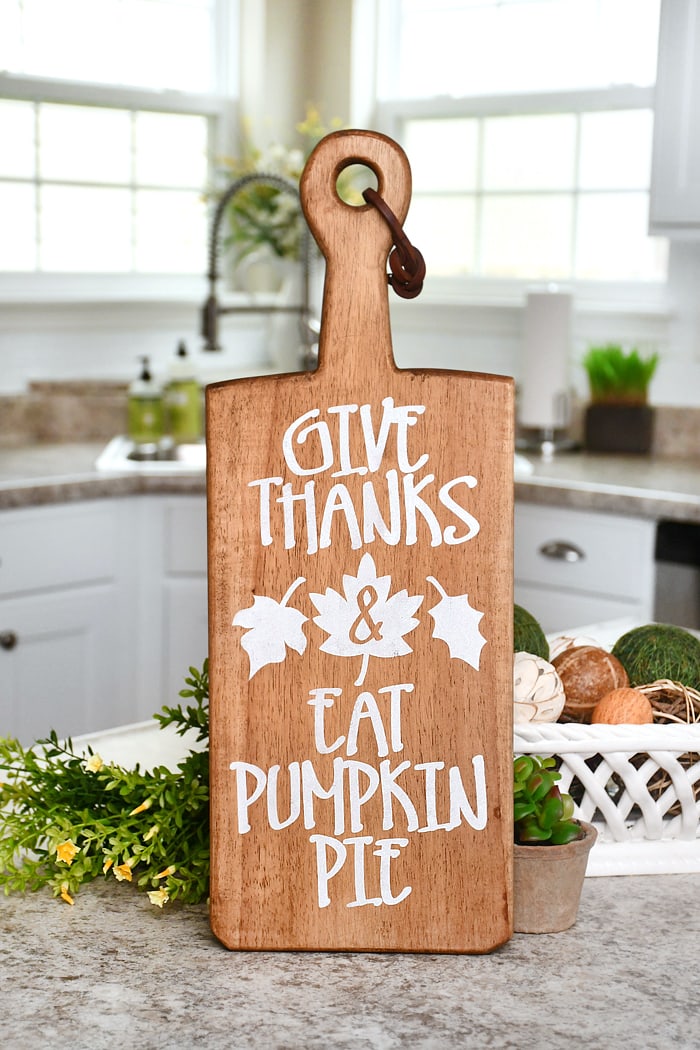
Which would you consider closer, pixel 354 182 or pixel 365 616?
pixel 365 616

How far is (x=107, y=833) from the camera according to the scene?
2.94 ft

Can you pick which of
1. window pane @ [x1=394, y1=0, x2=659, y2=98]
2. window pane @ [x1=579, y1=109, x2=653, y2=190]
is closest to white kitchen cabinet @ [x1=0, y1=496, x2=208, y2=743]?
window pane @ [x1=579, y1=109, x2=653, y2=190]

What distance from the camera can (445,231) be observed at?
3.82 m

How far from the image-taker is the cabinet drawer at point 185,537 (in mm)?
2916

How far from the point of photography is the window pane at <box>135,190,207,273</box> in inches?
148

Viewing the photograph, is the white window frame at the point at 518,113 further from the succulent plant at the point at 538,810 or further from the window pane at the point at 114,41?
the succulent plant at the point at 538,810

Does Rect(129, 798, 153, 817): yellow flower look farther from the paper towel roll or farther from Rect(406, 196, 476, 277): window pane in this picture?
Rect(406, 196, 476, 277): window pane

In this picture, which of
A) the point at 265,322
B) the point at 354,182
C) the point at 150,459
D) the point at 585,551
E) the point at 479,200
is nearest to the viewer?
the point at 585,551

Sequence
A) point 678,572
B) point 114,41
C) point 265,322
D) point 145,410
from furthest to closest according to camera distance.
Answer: point 265,322
point 114,41
point 145,410
point 678,572

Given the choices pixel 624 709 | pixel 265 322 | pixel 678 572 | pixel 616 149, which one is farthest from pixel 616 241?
pixel 624 709

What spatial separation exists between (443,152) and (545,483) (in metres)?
1.43

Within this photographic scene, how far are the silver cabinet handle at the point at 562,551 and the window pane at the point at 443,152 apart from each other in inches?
55.0

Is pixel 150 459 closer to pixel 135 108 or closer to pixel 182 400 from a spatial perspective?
pixel 182 400

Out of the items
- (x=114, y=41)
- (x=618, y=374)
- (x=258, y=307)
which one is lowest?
(x=618, y=374)
